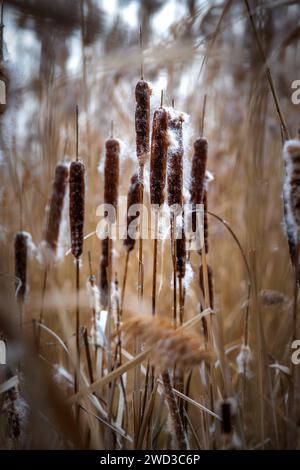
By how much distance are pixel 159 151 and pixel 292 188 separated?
0.60 feet

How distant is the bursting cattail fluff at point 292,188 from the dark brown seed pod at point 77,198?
30 centimetres

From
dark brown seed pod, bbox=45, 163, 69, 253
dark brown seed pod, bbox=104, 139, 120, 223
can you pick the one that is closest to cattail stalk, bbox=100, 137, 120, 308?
dark brown seed pod, bbox=104, 139, 120, 223

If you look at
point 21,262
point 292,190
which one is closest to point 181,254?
point 292,190

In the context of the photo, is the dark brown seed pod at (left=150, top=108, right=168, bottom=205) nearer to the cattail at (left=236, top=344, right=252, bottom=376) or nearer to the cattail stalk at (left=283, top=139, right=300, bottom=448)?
the cattail stalk at (left=283, top=139, right=300, bottom=448)

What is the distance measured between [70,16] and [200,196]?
74 centimetres

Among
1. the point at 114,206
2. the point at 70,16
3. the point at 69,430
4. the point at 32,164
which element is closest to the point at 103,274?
the point at 114,206

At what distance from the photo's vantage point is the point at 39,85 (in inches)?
46.5

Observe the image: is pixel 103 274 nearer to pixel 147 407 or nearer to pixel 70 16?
pixel 147 407

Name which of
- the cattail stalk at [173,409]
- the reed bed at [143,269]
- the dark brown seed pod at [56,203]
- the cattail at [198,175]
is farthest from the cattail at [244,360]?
the dark brown seed pod at [56,203]

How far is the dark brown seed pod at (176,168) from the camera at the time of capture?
24.8 inches

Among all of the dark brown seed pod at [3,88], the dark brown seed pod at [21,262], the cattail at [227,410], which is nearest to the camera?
the cattail at [227,410]

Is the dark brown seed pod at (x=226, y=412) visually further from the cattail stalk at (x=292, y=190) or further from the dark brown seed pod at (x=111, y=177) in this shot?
the dark brown seed pod at (x=111, y=177)

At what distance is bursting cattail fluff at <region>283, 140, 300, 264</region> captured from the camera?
0.57 m

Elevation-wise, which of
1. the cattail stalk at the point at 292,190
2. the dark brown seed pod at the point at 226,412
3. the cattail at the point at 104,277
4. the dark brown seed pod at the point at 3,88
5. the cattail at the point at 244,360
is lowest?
the dark brown seed pod at the point at 226,412
